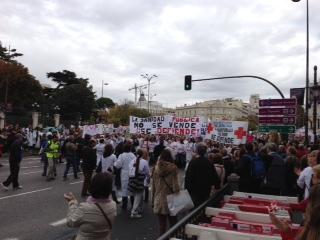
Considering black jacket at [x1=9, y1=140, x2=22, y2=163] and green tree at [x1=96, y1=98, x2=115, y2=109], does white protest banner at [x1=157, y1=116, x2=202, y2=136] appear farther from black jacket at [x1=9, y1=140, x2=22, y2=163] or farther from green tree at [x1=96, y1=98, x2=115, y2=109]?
green tree at [x1=96, y1=98, x2=115, y2=109]

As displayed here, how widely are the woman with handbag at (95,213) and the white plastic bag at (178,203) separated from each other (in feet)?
9.69

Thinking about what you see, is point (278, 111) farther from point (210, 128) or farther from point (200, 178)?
point (200, 178)

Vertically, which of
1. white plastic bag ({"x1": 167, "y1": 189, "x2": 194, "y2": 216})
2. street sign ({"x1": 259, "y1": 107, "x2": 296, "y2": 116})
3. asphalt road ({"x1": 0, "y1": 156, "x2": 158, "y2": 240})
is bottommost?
asphalt road ({"x1": 0, "y1": 156, "x2": 158, "y2": 240})

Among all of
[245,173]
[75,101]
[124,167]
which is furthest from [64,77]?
[245,173]

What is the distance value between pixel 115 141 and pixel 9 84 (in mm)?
26280

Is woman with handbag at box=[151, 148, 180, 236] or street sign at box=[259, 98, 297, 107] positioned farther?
street sign at box=[259, 98, 297, 107]

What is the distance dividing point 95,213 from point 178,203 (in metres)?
3.22

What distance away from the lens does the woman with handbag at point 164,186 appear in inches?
303

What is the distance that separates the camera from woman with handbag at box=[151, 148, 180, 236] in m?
7.71

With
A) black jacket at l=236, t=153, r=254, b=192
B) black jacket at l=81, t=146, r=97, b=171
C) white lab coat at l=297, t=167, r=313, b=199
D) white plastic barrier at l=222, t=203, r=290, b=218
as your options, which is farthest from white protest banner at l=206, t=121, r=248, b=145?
white plastic barrier at l=222, t=203, r=290, b=218

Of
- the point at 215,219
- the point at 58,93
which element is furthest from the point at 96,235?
the point at 58,93

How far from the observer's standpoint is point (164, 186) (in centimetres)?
779

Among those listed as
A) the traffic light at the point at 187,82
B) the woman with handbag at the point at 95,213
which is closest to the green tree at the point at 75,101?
the traffic light at the point at 187,82

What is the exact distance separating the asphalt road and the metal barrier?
1.84m
